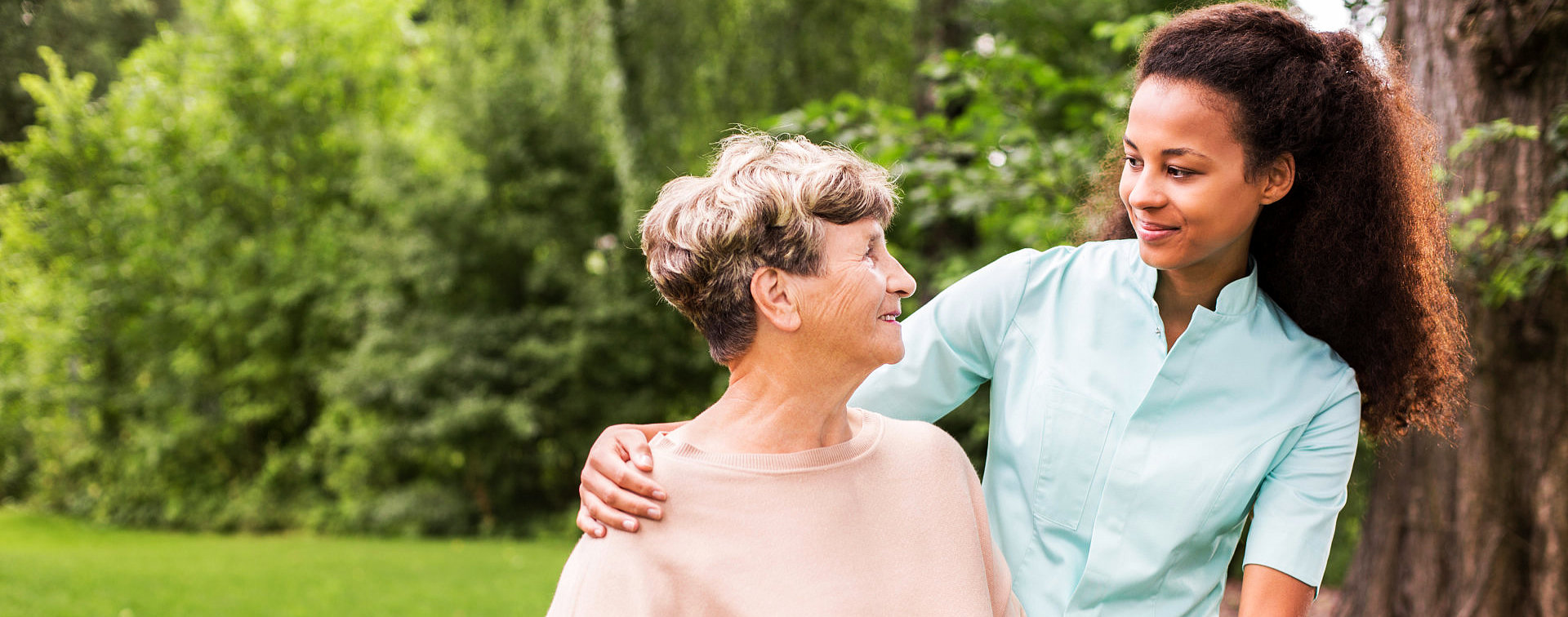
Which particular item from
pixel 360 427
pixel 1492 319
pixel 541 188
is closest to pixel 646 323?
pixel 541 188

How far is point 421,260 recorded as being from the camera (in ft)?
39.7

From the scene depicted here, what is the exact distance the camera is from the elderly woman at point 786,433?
55.6 inches

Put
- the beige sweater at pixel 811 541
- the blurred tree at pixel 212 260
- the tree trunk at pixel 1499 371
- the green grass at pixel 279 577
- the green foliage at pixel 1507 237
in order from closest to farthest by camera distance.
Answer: the beige sweater at pixel 811 541
the green foliage at pixel 1507 237
the tree trunk at pixel 1499 371
the green grass at pixel 279 577
the blurred tree at pixel 212 260

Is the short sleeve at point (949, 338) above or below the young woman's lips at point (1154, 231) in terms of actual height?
below

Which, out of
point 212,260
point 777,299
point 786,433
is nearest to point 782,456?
point 786,433

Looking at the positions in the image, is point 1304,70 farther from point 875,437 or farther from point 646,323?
point 646,323

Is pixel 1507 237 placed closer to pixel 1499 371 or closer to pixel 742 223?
pixel 1499 371

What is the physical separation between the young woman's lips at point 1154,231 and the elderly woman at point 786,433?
0.38m

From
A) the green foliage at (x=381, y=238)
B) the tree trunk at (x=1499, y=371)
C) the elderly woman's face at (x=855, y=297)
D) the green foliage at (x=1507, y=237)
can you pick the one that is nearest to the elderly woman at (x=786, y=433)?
the elderly woman's face at (x=855, y=297)

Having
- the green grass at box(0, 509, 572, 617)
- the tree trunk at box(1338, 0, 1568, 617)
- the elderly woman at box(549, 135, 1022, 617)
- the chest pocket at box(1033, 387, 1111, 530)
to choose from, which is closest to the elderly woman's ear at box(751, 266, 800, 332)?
the elderly woman at box(549, 135, 1022, 617)

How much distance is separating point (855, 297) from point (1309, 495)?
0.76 m

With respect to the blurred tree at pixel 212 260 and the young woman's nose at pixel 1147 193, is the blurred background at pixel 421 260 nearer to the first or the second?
the blurred tree at pixel 212 260

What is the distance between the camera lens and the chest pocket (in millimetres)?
1735

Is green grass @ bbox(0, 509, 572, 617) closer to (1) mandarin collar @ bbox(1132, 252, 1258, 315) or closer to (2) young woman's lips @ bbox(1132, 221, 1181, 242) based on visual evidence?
(1) mandarin collar @ bbox(1132, 252, 1258, 315)
